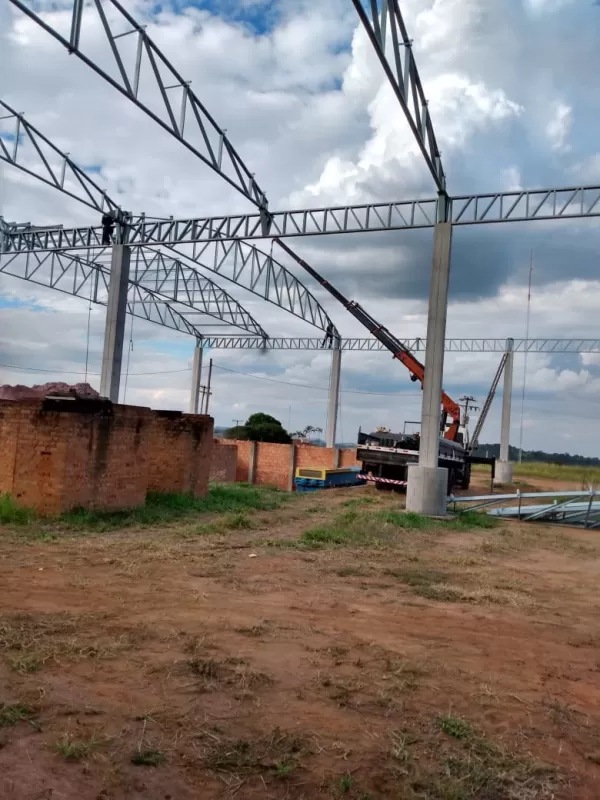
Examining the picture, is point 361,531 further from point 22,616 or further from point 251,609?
point 22,616

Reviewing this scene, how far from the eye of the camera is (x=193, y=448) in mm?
15703

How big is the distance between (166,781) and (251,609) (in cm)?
338

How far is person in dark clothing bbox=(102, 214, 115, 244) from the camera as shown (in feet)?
65.2

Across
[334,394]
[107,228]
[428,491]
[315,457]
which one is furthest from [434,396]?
[334,394]

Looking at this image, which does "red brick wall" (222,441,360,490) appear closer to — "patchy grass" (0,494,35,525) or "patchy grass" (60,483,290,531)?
"patchy grass" (60,483,290,531)

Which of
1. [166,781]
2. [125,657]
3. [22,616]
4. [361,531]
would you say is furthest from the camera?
[361,531]

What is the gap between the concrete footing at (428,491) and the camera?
1602 cm

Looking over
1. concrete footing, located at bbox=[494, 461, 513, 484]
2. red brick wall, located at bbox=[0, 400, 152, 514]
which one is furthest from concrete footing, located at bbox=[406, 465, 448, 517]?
concrete footing, located at bbox=[494, 461, 513, 484]

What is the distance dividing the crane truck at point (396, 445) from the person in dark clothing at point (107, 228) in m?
5.15

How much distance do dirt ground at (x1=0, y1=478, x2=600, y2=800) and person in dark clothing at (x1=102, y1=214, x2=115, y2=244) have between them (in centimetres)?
1300

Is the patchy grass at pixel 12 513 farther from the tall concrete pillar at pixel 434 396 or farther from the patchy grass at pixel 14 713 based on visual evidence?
the tall concrete pillar at pixel 434 396

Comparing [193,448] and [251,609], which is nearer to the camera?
[251,609]

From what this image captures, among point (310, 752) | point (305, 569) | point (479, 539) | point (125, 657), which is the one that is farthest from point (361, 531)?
point (310, 752)

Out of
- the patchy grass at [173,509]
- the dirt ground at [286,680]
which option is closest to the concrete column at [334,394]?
the patchy grass at [173,509]
